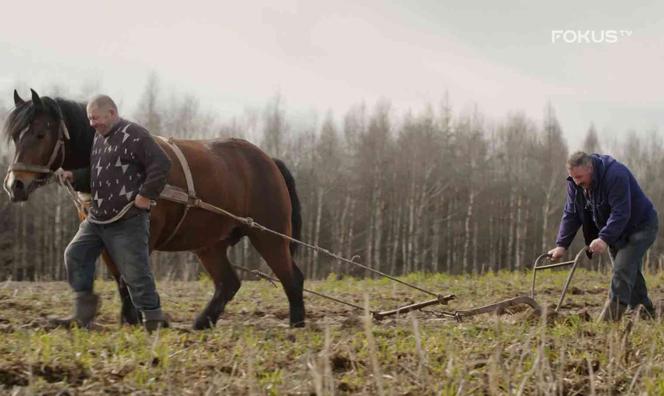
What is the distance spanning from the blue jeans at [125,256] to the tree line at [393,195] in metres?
29.0

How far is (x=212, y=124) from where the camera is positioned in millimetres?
39062

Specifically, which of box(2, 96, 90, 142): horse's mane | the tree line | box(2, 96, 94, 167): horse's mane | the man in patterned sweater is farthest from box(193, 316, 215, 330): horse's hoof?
the tree line

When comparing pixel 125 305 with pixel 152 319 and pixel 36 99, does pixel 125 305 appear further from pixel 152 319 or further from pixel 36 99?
pixel 36 99

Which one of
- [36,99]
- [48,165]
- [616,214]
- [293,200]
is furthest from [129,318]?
[616,214]

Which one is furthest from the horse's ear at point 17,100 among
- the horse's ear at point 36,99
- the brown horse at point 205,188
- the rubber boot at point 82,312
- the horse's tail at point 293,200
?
the horse's tail at point 293,200

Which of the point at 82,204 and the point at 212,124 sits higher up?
the point at 212,124

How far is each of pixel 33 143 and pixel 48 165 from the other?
0.65 feet

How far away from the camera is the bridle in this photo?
5129mm

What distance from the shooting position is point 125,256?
4.93 m

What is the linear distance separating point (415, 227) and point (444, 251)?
305 cm

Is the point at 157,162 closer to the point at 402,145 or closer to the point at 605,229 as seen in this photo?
the point at 605,229

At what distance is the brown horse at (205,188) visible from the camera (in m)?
5.23

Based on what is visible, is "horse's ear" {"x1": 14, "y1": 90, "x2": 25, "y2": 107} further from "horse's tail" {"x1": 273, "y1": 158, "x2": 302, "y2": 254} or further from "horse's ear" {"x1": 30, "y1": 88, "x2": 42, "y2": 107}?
"horse's tail" {"x1": 273, "y1": 158, "x2": 302, "y2": 254}

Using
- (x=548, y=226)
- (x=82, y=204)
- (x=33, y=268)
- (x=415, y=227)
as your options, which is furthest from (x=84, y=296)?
(x=548, y=226)
